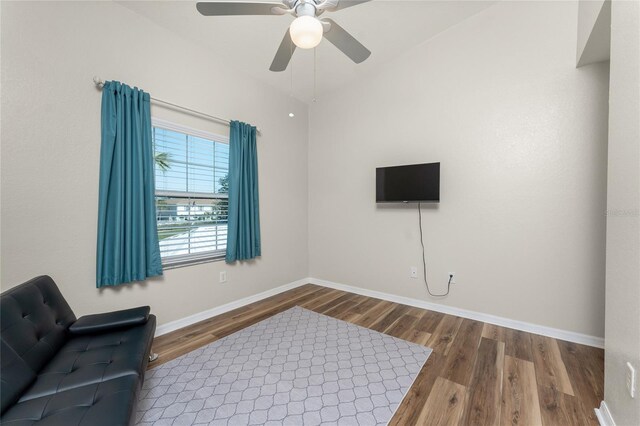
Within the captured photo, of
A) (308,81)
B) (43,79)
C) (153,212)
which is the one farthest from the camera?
(308,81)

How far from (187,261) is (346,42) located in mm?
2614

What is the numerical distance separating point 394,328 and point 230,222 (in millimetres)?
2199

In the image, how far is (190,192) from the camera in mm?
2871

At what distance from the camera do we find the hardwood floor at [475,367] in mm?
1524

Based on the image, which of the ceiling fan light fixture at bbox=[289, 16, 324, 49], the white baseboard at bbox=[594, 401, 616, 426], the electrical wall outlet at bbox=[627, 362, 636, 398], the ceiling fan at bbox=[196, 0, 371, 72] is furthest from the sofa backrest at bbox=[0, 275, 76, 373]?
the white baseboard at bbox=[594, 401, 616, 426]

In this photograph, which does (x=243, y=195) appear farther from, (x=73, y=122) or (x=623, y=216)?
(x=623, y=216)

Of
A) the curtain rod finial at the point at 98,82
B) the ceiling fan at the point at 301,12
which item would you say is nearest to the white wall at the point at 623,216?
the ceiling fan at the point at 301,12

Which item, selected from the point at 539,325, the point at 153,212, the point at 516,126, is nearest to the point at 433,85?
the point at 516,126

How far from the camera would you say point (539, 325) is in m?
2.47

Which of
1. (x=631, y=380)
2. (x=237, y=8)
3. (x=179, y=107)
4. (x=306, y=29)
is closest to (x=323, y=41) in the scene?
(x=237, y=8)

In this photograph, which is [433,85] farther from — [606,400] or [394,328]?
[606,400]

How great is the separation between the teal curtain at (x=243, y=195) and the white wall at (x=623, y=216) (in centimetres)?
312

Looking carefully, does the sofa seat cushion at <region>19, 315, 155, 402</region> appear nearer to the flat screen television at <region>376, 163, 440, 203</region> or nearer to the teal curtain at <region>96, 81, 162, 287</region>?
the teal curtain at <region>96, 81, 162, 287</region>

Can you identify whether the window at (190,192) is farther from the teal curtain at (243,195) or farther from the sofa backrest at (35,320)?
the sofa backrest at (35,320)
